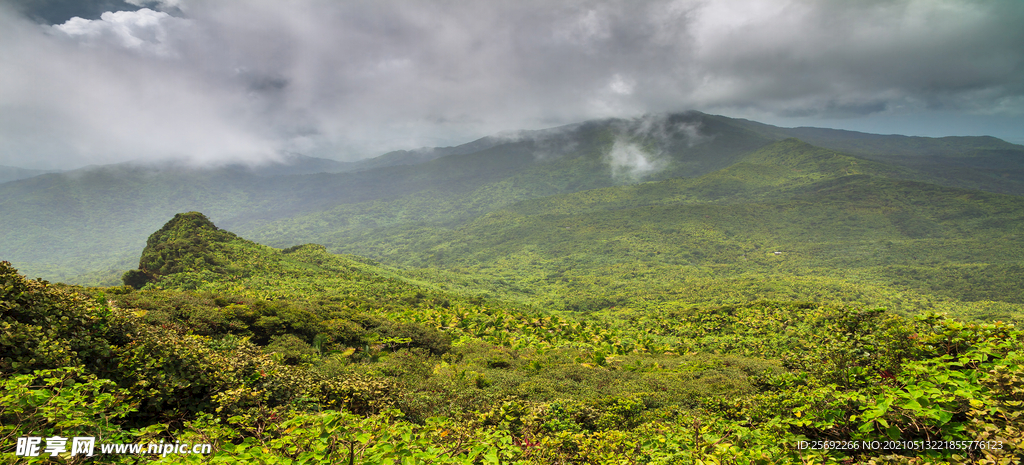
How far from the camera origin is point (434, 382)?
12008 millimetres

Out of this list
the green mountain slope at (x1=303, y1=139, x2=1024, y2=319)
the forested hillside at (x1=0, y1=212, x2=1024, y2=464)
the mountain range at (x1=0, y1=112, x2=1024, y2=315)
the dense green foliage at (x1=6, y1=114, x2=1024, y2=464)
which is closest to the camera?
the forested hillside at (x1=0, y1=212, x2=1024, y2=464)

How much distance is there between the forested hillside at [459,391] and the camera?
432 centimetres

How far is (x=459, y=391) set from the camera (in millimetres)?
11133

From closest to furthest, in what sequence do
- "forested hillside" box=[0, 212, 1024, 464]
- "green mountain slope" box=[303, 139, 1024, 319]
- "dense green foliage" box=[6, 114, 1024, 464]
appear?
"forested hillside" box=[0, 212, 1024, 464] < "dense green foliage" box=[6, 114, 1024, 464] < "green mountain slope" box=[303, 139, 1024, 319]

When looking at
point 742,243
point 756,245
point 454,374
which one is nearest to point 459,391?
point 454,374

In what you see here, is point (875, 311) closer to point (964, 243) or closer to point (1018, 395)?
point (1018, 395)

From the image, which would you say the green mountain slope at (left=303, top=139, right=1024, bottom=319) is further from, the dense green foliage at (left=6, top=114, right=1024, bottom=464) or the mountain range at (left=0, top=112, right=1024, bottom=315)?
the dense green foliage at (left=6, top=114, right=1024, bottom=464)

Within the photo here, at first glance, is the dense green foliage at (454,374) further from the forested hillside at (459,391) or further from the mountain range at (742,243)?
the mountain range at (742,243)

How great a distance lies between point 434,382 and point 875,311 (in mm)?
11776

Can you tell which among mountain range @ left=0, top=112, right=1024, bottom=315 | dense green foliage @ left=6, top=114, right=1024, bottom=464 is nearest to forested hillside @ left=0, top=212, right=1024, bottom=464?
dense green foliage @ left=6, top=114, right=1024, bottom=464

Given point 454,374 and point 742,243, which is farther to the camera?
point 742,243

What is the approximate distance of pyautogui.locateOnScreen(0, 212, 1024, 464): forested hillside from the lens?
170 inches

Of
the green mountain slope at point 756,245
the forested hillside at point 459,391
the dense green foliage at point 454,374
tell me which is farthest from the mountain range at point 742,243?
the forested hillside at point 459,391

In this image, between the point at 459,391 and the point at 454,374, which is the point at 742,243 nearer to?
the point at 454,374
